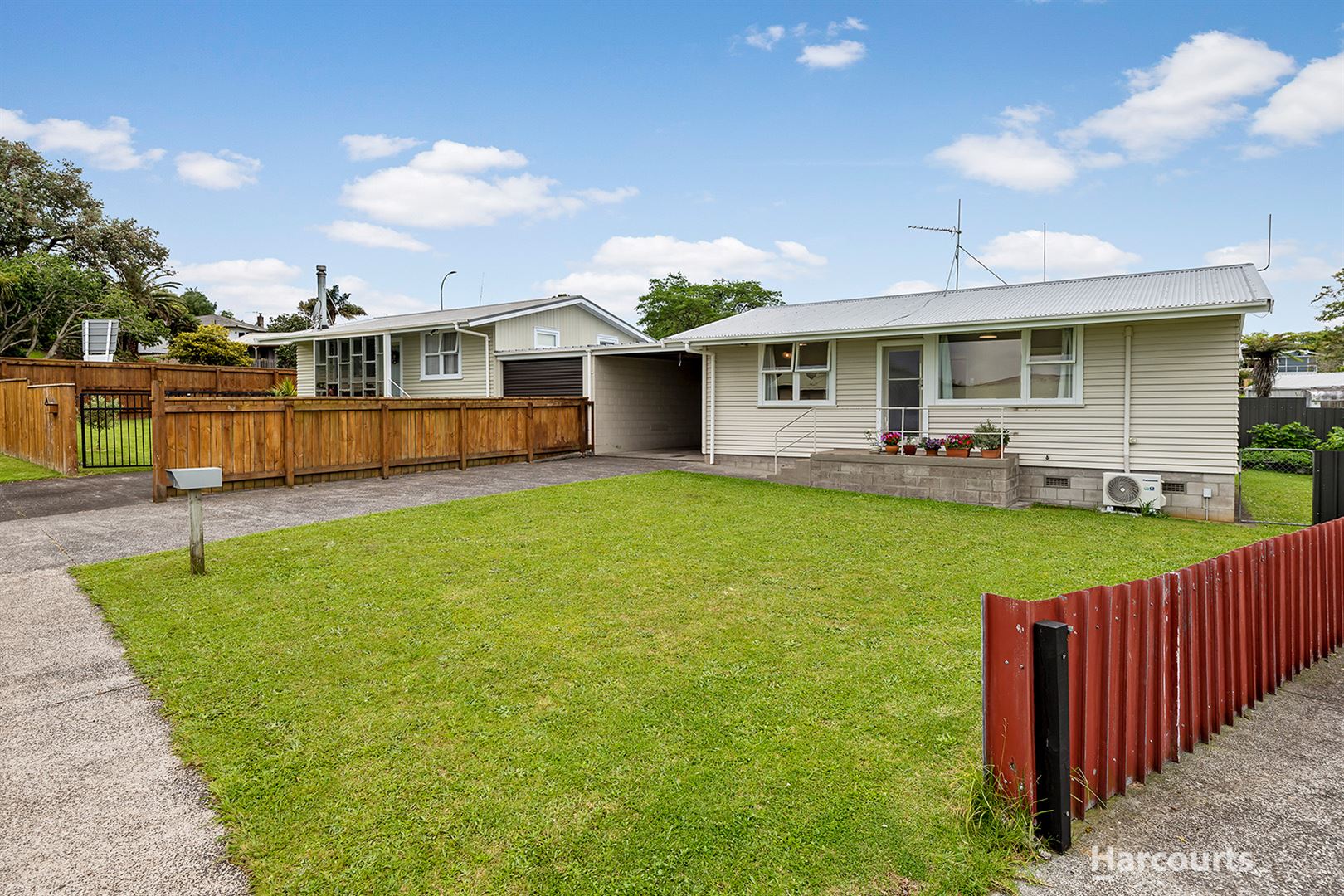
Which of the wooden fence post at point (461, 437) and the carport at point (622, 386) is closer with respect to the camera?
the wooden fence post at point (461, 437)

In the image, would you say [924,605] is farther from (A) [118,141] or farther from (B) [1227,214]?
(A) [118,141]

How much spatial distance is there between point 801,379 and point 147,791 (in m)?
13.2

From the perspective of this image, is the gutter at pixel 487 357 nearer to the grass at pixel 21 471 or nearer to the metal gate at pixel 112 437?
the metal gate at pixel 112 437

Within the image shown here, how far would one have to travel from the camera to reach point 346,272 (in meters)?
54.5

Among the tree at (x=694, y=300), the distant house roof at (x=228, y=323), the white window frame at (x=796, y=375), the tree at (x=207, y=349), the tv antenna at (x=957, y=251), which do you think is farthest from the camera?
the distant house roof at (x=228, y=323)

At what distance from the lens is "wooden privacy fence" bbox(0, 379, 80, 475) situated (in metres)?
12.5

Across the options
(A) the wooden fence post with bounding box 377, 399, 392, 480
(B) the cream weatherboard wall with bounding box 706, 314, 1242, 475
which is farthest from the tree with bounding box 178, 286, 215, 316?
(B) the cream weatherboard wall with bounding box 706, 314, 1242, 475

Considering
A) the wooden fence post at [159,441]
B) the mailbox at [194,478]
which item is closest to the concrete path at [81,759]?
the mailbox at [194,478]

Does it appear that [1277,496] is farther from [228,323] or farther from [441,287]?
[228,323]

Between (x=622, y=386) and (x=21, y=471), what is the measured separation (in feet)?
42.6

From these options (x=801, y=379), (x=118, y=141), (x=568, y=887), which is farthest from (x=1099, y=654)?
(x=118, y=141)

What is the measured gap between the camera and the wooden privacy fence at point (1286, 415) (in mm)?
20500

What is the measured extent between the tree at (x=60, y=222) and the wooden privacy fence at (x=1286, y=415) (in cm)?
5132

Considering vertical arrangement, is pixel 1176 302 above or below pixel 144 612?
above
